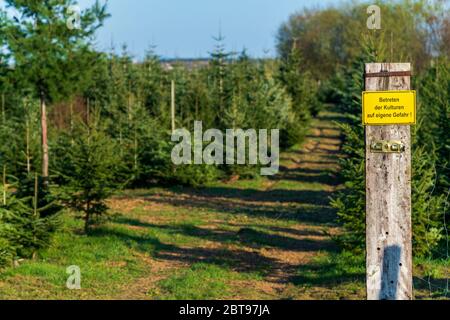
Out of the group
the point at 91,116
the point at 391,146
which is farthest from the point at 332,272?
the point at 91,116

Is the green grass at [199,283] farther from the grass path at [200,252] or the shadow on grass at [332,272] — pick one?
the shadow on grass at [332,272]

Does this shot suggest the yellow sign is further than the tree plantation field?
No

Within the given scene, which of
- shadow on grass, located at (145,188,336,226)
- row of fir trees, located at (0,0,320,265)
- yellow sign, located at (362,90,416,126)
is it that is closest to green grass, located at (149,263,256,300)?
row of fir trees, located at (0,0,320,265)

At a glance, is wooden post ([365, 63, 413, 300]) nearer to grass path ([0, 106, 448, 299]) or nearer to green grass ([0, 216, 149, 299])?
grass path ([0, 106, 448, 299])

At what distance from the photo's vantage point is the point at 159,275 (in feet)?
33.6

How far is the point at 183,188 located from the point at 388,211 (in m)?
14.8

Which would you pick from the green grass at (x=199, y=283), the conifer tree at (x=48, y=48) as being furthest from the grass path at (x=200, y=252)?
the conifer tree at (x=48, y=48)

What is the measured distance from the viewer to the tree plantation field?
987cm

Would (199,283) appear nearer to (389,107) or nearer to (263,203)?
(389,107)

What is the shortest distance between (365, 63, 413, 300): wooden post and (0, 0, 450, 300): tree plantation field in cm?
303

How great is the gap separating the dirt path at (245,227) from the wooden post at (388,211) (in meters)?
3.38

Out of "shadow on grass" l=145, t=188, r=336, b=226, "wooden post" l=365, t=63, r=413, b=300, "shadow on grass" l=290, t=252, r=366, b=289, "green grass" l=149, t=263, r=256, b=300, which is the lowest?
"green grass" l=149, t=263, r=256, b=300

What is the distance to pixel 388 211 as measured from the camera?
5.57m
